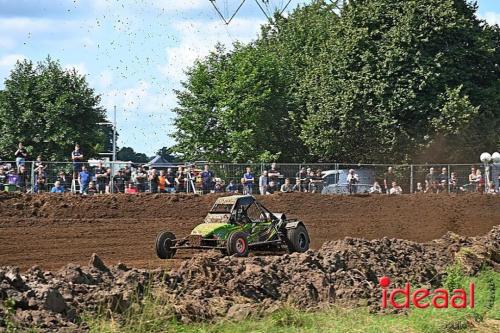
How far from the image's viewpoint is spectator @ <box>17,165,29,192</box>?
2694 centimetres

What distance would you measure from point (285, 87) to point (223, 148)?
595cm

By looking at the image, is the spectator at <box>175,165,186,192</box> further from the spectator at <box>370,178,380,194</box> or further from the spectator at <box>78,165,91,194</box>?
the spectator at <box>370,178,380,194</box>

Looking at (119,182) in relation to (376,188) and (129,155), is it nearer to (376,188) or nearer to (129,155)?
(376,188)

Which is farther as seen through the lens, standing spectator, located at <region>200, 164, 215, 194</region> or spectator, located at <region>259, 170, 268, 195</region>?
spectator, located at <region>259, 170, 268, 195</region>

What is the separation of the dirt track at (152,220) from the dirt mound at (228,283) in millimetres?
5353

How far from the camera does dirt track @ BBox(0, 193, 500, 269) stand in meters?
20.0

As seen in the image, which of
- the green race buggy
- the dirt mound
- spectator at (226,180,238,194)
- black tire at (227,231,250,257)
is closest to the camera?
the dirt mound

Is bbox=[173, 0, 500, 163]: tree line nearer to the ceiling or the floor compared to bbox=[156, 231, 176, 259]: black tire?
nearer to the ceiling

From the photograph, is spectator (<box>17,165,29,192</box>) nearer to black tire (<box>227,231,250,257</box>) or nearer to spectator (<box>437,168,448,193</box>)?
black tire (<box>227,231,250,257</box>)

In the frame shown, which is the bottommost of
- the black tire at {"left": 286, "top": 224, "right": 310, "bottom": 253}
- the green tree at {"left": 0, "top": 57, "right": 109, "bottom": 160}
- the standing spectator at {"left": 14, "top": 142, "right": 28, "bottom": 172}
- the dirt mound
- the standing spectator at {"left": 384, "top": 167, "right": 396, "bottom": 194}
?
the dirt mound

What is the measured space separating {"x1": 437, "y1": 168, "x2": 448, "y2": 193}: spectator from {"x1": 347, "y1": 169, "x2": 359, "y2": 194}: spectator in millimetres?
3671

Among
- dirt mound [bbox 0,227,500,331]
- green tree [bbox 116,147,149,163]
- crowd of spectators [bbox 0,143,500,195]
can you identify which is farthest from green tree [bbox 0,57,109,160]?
green tree [bbox 116,147,149,163]

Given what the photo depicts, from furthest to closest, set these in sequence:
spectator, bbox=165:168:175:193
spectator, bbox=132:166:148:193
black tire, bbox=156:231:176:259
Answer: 1. spectator, bbox=165:168:175:193
2. spectator, bbox=132:166:148:193
3. black tire, bbox=156:231:176:259

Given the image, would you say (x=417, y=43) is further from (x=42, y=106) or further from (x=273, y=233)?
(x=273, y=233)
